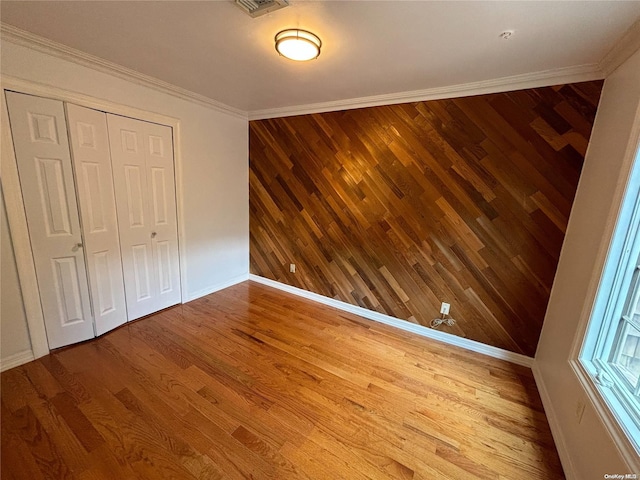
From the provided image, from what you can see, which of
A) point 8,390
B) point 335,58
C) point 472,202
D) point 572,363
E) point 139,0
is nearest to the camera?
point 139,0

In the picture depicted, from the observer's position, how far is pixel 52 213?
79.5 inches

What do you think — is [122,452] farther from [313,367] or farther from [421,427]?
[421,427]

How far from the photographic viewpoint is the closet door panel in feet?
7.74

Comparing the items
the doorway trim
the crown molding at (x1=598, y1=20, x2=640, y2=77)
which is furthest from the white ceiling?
the doorway trim

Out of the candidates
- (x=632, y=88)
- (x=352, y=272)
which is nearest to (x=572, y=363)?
(x=632, y=88)

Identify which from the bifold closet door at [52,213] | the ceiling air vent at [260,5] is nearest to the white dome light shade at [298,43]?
the ceiling air vent at [260,5]

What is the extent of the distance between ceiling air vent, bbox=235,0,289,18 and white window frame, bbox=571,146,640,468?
201cm

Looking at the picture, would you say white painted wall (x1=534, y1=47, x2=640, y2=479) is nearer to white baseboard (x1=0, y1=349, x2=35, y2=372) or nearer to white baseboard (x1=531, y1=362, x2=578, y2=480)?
white baseboard (x1=531, y1=362, x2=578, y2=480)

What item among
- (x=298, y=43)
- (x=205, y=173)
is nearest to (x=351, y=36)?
(x=298, y=43)

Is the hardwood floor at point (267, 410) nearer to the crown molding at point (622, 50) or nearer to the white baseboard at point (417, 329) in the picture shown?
the white baseboard at point (417, 329)

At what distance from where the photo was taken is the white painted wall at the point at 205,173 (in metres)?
2.19

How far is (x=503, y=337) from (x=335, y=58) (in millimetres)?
2806

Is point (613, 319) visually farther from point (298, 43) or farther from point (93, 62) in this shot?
point (93, 62)

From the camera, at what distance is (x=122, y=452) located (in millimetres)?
1396
